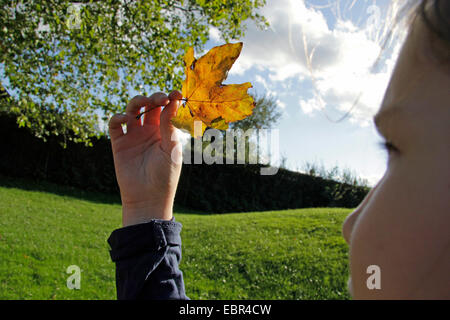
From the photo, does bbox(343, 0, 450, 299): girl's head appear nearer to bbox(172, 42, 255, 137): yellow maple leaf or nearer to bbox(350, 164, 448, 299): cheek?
bbox(350, 164, 448, 299): cheek

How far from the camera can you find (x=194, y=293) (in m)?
5.40

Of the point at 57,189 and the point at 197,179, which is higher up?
the point at 197,179

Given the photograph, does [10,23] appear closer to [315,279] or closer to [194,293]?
[194,293]

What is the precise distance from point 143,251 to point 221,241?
7.02 m

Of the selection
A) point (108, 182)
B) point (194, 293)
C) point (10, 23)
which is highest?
point (10, 23)

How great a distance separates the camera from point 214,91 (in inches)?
44.6

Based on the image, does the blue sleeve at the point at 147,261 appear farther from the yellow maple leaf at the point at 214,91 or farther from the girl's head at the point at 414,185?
the girl's head at the point at 414,185

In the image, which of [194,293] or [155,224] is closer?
[155,224]

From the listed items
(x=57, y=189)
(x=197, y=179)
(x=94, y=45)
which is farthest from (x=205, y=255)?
(x=197, y=179)

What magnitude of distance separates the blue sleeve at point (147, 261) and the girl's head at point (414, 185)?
31.6 inches

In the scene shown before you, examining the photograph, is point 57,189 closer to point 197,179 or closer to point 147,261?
point 197,179

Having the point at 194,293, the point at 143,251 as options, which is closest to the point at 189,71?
the point at 143,251

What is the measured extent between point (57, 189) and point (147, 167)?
14.8 m

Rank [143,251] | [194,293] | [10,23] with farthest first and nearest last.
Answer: [10,23]
[194,293]
[143,251]
